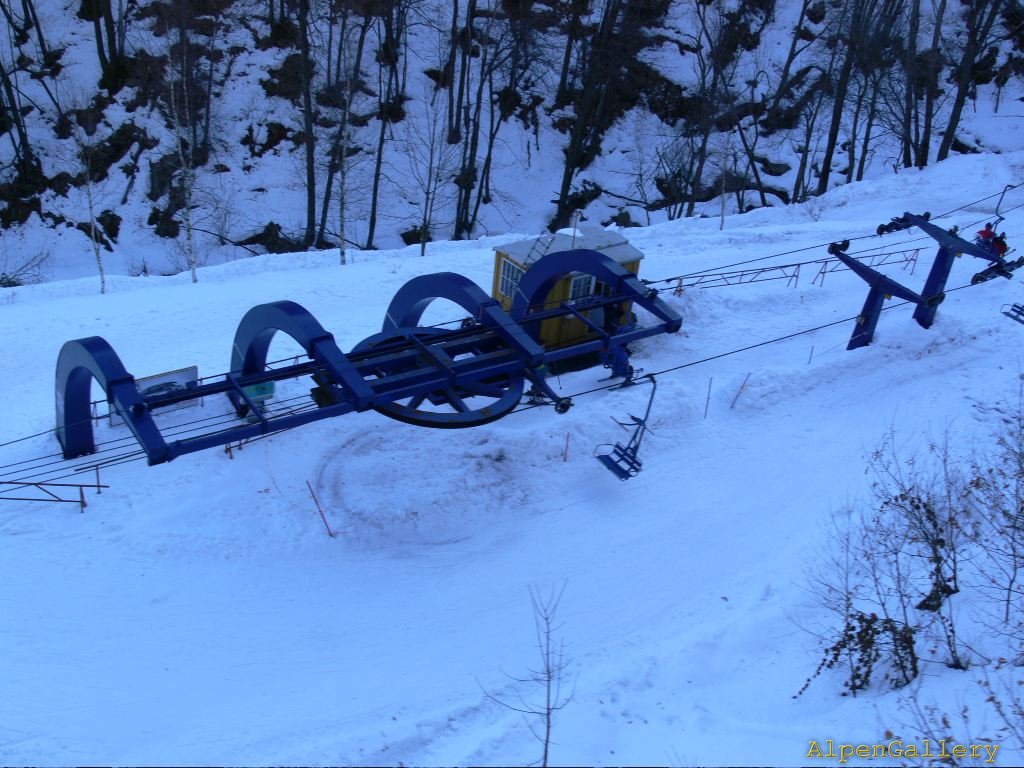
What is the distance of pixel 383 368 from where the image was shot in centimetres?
1270

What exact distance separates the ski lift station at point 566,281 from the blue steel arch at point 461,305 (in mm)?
3472

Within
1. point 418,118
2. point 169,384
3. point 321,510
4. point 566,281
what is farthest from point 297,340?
point 418,118

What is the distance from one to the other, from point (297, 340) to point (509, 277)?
25.0ft

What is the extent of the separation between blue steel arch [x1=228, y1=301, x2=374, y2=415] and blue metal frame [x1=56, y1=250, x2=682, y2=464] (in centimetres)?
2

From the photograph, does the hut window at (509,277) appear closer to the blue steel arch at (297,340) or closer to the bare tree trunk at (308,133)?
the blue steel arch at (297,340)

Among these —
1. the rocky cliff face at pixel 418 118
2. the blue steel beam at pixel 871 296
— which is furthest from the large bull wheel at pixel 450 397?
the rocky cliff face at pixel 418 118

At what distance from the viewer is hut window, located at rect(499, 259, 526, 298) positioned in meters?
18.3

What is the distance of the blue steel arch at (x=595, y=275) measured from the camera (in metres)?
14.8

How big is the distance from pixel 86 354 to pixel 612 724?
9.08 m

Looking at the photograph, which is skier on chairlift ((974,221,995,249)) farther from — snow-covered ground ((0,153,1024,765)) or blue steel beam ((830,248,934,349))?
blue steel beam ((830,248,934,349))

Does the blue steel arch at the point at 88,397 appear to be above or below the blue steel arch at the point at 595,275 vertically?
below

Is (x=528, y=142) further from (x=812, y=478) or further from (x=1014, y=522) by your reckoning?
(x=1014, y=522)

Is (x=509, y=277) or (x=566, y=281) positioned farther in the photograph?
(x=509, y=277)

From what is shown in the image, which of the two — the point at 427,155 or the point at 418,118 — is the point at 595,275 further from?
the point at 418,118
